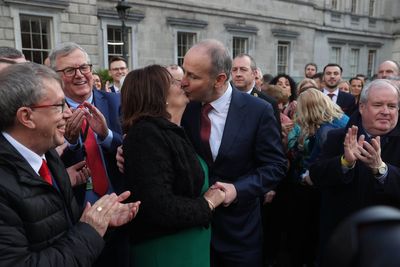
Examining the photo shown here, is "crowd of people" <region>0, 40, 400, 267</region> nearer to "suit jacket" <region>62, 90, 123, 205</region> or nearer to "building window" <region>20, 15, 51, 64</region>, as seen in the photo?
"suit jacket" <region>62, 90, 123, 205</region>

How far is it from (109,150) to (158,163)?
933 millimetres

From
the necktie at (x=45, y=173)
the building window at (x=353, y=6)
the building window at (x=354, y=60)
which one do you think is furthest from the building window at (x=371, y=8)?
the necktie at (x=45, y=173)

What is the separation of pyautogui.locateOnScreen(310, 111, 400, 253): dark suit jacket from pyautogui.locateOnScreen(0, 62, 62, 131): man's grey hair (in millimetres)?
1942

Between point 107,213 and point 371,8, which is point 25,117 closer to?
point 107,213

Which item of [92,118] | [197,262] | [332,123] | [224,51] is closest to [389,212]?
[197,262]

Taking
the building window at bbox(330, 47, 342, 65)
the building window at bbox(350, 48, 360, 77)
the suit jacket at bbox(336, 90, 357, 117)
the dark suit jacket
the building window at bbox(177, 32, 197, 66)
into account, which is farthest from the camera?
the building window at bbox(350, 48, 360, 77)

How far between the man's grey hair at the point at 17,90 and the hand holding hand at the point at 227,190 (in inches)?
43.1

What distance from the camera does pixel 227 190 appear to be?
7.11ft

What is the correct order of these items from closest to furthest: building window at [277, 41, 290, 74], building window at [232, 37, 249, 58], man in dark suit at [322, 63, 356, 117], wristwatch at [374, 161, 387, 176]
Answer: wristwatch at [374, 161, 387, 176] → man in dark suit at [322, 63, 356, 117] → building window at [232, 37, 249, 58] → building window at [277, 41, 290, 74]

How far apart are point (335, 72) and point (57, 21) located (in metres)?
9.11

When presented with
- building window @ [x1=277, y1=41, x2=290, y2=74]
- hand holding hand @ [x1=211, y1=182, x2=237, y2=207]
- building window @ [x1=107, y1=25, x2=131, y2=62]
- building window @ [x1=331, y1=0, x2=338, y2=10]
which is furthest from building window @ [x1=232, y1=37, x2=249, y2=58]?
hand holding hand @ [x1=211, y1=182, x2=237, y2=207]

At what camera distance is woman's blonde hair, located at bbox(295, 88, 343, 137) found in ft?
11.8

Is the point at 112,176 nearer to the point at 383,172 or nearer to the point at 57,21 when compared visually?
the point at 383,172

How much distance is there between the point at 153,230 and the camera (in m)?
1.93
